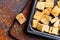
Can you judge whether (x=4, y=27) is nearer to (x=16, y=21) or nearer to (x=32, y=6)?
(x=16, y=21)

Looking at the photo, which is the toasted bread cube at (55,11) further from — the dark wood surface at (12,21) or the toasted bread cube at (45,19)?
the dark wood surface at (12,21)

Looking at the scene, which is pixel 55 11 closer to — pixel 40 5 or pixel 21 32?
pixel 40 5

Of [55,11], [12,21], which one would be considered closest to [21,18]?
[12,21]

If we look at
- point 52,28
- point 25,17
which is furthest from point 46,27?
point 25,17

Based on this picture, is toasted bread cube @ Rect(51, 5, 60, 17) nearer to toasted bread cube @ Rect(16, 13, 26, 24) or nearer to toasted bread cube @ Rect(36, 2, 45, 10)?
toasted bread cube @ Rect(36, 2, 45, 10)

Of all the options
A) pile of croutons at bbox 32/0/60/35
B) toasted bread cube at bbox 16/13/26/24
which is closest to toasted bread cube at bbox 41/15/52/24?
pile of croutons at bbox 32/0/60/35
